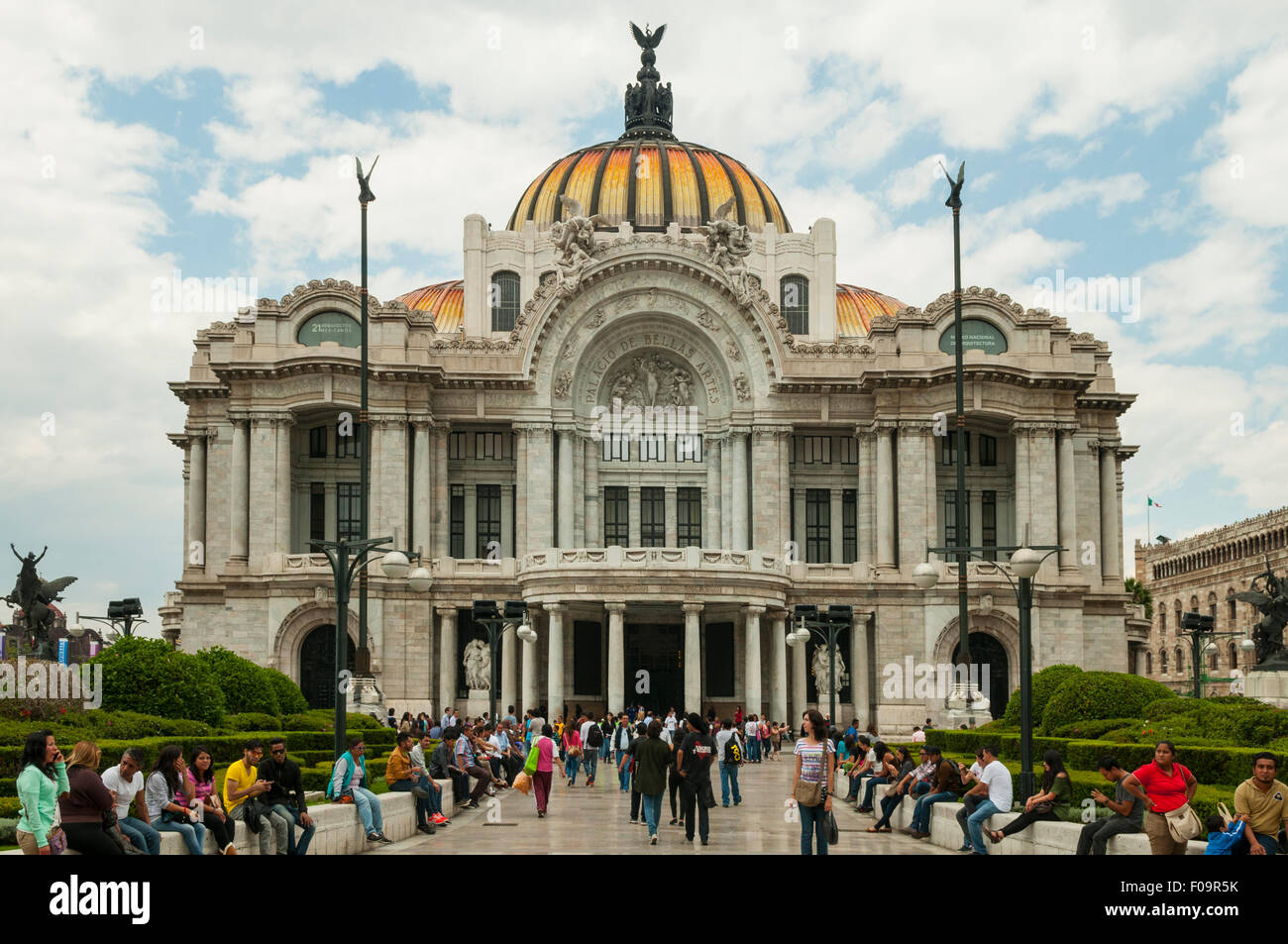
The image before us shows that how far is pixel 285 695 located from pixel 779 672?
846 inches

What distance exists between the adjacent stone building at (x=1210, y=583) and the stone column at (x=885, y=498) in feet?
117

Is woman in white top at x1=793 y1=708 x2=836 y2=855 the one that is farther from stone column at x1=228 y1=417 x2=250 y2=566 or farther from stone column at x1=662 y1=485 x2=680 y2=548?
stone column at x1=662 y1=485 x2=680 y2=548

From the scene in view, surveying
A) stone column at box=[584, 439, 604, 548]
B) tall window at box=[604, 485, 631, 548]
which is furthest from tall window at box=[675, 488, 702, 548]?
stone column at box=[584, 439, 604, 548]

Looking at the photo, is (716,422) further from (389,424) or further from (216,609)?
(216,609)

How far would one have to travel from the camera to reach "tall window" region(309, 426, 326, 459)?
230 ft

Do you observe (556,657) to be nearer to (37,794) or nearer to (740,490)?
(740,490)

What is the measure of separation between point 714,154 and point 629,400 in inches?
840

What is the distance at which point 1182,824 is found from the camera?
59.9 ft

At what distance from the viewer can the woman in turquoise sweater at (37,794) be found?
15.9 m

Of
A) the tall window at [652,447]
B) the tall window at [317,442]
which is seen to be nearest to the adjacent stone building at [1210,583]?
the tall window at [652,447]

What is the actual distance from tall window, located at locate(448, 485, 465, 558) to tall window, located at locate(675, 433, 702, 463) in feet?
33.8

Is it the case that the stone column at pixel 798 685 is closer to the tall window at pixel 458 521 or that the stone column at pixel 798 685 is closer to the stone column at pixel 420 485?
the tall window at pixel 458 521

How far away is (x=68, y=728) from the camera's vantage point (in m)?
30.3

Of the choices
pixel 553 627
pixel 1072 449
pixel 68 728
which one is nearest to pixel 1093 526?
pixel 1072 449
